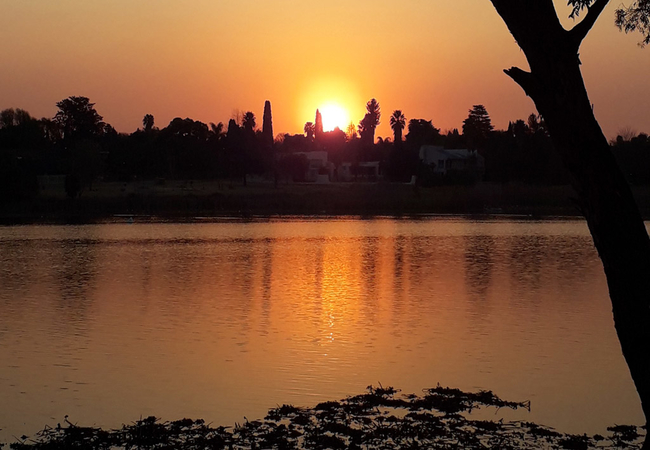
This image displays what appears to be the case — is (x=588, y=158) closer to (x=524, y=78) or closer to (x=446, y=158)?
(x=524, y=78)

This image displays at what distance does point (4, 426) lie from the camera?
11789 mm

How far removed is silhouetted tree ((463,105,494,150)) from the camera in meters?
134

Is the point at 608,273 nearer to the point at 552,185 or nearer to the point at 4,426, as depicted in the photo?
the point at 4,426

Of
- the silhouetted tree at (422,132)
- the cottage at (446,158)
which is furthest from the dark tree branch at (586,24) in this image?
the silhouetted tree at (422,132)

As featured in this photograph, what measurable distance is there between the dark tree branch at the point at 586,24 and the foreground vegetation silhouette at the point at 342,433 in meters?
4.86

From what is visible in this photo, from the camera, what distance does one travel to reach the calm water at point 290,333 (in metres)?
13.4

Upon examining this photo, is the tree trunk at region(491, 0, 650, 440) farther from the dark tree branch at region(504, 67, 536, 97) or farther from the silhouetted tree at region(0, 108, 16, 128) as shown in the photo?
the silhouetted tree at region(0, 108, 16, 128)

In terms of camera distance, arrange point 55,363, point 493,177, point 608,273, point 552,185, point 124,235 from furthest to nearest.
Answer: point 493,177 → point 552,185 → point 124,235 → point 55,363 → point 608,273

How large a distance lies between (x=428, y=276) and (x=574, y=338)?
13.1 meters

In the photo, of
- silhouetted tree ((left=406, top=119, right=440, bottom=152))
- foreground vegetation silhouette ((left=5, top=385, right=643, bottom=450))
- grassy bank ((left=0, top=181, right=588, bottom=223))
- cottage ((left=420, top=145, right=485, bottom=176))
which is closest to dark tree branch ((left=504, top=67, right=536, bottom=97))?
foreground vegetation silhouette ((left=5, top=385, right=643, bottom=450))

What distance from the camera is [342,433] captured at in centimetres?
1116

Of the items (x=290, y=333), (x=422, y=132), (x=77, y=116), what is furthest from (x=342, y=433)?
(x=422, y=132)

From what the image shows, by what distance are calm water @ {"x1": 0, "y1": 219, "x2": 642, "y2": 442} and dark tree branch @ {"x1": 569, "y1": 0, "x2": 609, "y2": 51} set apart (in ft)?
18.6

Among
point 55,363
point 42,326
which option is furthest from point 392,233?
point 55,363
